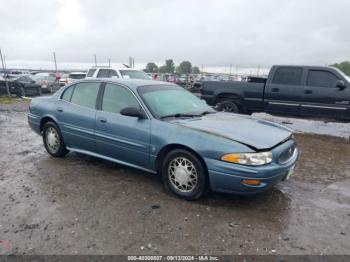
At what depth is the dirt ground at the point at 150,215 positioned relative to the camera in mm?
2779

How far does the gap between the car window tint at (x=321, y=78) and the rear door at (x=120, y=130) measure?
19.0 feet

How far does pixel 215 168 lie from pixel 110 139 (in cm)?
172

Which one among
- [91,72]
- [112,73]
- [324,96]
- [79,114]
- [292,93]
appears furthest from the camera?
[91,72]

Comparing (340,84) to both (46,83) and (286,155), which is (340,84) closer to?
(286,155)

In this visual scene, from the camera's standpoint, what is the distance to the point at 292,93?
26.5ft

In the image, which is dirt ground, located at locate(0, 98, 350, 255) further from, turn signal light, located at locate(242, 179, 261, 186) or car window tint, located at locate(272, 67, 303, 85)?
car window tint, located at locate(272, 67, 303, 85)

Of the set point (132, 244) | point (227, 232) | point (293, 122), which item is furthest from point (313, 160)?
point (293, 122)

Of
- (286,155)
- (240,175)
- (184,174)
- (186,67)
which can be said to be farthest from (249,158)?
(186,67)

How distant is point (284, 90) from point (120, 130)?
5695mm

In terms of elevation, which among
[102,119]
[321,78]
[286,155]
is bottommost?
[286,155]

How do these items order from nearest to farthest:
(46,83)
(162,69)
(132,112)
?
1. (132,112)
2. (46,83)
3. (162,69)

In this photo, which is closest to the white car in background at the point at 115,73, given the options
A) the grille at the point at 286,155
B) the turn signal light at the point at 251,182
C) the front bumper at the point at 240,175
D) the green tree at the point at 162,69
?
the grille at the point at 286,155

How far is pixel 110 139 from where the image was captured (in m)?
4.27

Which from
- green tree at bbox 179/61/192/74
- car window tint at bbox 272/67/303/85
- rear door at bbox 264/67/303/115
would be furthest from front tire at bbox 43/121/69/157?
green tree at bbox 179/61/192/74
